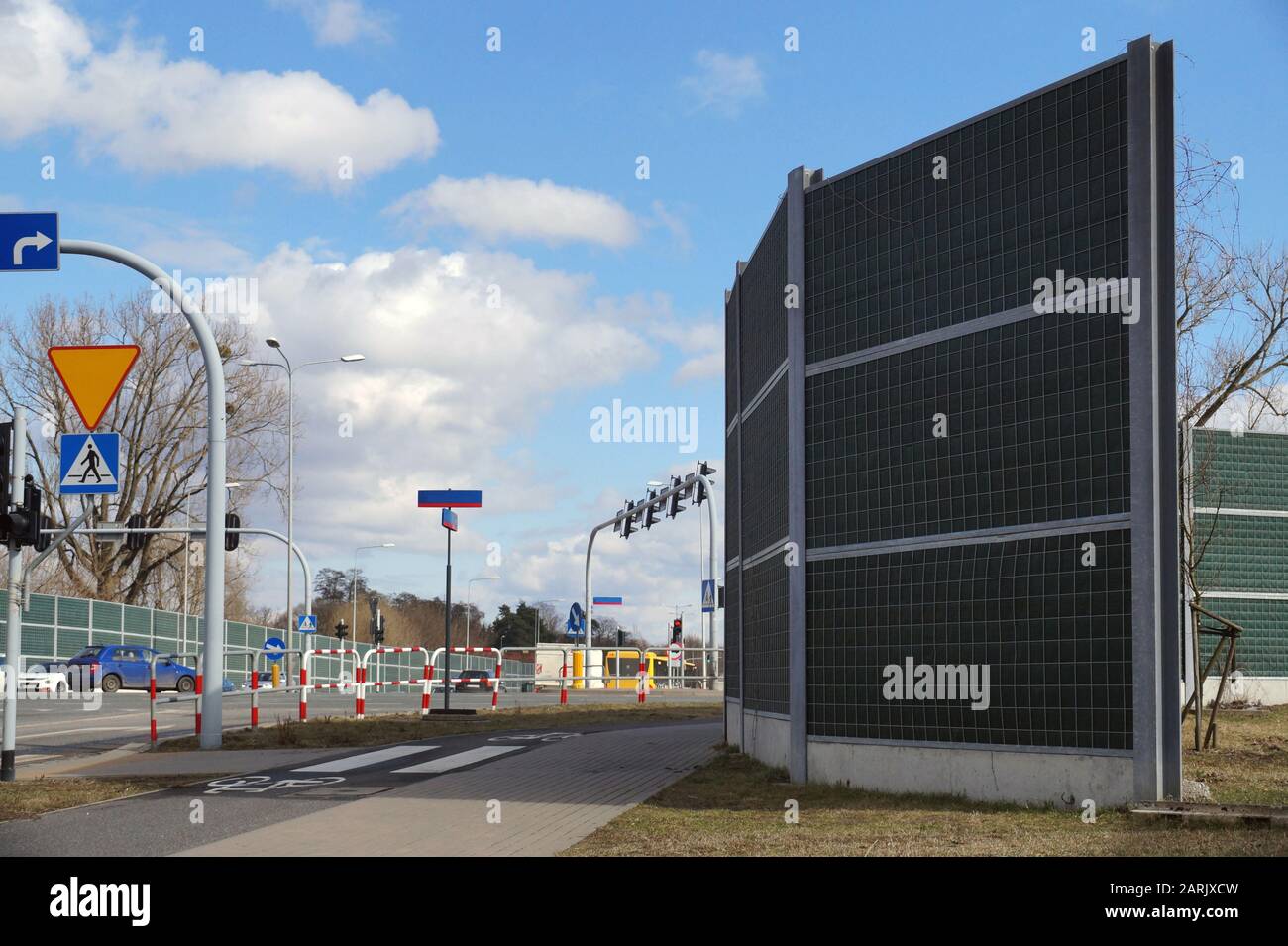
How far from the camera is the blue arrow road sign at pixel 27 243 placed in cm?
1559

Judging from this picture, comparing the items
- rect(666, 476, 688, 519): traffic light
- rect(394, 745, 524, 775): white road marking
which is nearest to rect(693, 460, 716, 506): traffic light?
rect(666, 476, 688, 519): traffic light

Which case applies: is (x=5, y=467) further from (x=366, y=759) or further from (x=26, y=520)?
(x=366, y=759)

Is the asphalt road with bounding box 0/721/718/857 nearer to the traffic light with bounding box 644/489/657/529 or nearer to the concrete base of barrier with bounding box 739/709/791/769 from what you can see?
the concrete base of barrier with bounding box 739/709/791/769

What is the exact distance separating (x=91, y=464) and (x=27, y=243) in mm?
2738

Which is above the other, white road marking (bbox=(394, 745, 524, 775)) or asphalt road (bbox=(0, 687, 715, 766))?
white road marking (bbox=(394, 745, 524, 775))

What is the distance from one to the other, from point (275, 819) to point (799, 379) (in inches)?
257

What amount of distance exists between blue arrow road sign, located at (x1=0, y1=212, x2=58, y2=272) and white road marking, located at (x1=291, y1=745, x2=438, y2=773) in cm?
649

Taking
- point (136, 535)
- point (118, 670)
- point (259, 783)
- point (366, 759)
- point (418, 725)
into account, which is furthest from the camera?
point (136, 535)

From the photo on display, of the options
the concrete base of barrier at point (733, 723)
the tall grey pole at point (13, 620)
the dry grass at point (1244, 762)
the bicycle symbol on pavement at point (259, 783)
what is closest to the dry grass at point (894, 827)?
the dry grass at point (1244, 762)

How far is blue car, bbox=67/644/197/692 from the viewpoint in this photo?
135ft

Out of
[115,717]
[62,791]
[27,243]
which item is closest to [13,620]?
[62,791]

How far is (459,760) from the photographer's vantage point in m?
16.9

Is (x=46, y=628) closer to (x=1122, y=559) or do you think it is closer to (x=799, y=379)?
(x=799, y=379)

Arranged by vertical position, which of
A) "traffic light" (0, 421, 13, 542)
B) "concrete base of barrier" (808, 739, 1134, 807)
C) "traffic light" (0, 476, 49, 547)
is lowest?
"concrete base of barrier" (808, 739, 1134, 807)
